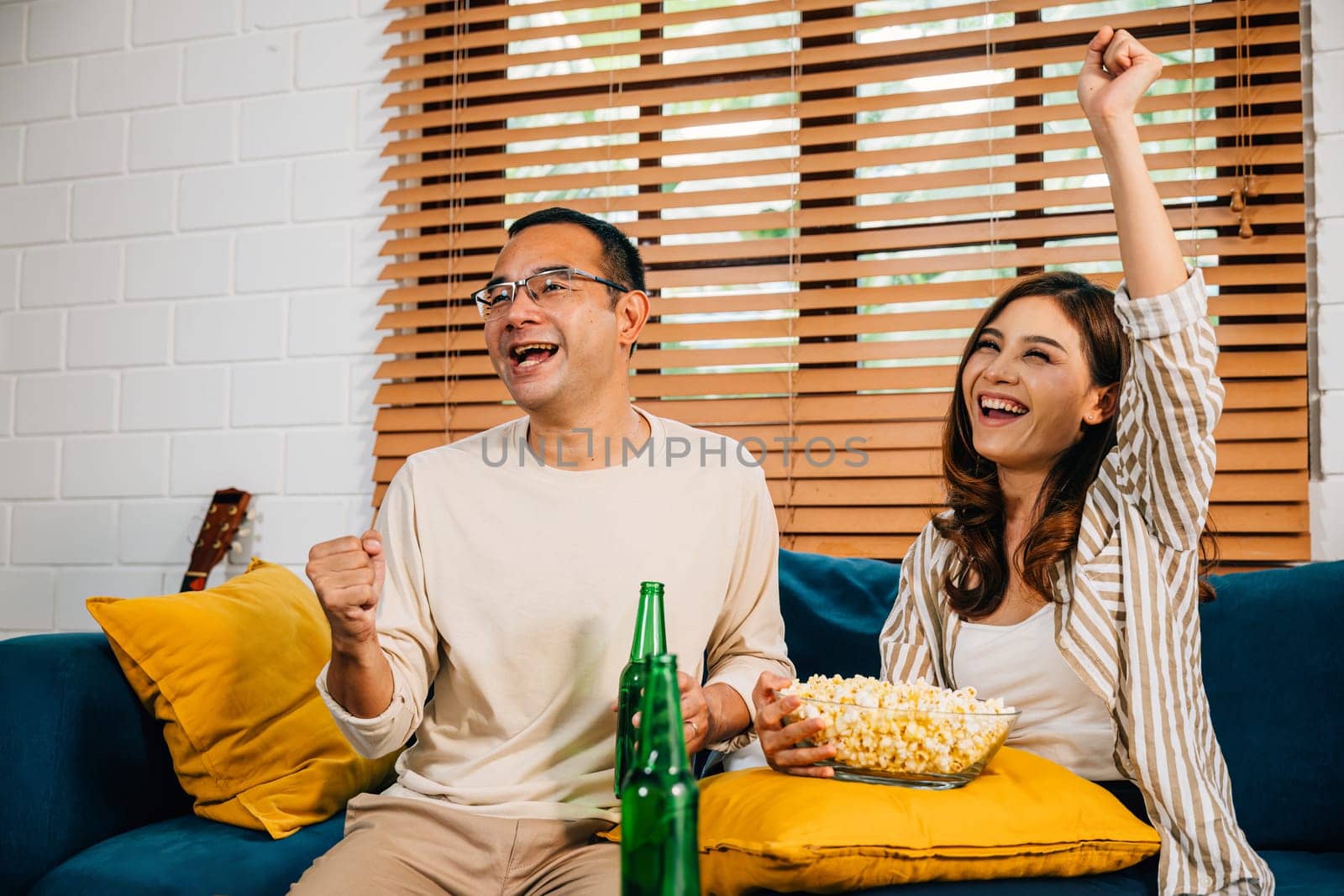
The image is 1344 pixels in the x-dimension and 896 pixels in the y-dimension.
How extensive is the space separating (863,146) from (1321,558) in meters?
1.26

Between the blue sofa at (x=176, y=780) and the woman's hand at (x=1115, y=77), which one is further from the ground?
the woman's hand at (x=1115, y=77)

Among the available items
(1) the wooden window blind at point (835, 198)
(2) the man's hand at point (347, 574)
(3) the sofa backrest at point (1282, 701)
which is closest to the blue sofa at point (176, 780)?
(3) the sofa backrest at point (1282, 701)

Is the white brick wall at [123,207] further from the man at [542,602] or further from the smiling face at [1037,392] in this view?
the smiling face at [1037,392]

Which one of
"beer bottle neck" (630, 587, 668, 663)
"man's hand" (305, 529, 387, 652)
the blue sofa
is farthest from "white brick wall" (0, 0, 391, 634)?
"beer bottle neck" (630, 587, 668, 663)

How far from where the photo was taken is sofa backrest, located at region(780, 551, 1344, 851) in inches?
65.6

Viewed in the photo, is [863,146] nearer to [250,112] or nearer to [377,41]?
[377,41]

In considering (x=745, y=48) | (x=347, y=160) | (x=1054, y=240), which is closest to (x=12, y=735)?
(x=347, y=160)

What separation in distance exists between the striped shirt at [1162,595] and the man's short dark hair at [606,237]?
0.80 m

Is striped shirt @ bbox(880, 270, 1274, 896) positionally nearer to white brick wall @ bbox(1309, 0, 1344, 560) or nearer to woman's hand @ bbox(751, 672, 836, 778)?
woman's hand @ bbox(751, 672, 836, 778)

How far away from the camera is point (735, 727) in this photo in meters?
1.55

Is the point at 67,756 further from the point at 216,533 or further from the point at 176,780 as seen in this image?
the point at 216,533

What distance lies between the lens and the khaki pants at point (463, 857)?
1.40m

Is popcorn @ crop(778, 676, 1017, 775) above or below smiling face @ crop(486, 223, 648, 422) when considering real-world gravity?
below

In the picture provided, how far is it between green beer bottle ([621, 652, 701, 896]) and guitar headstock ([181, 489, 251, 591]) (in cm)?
188
